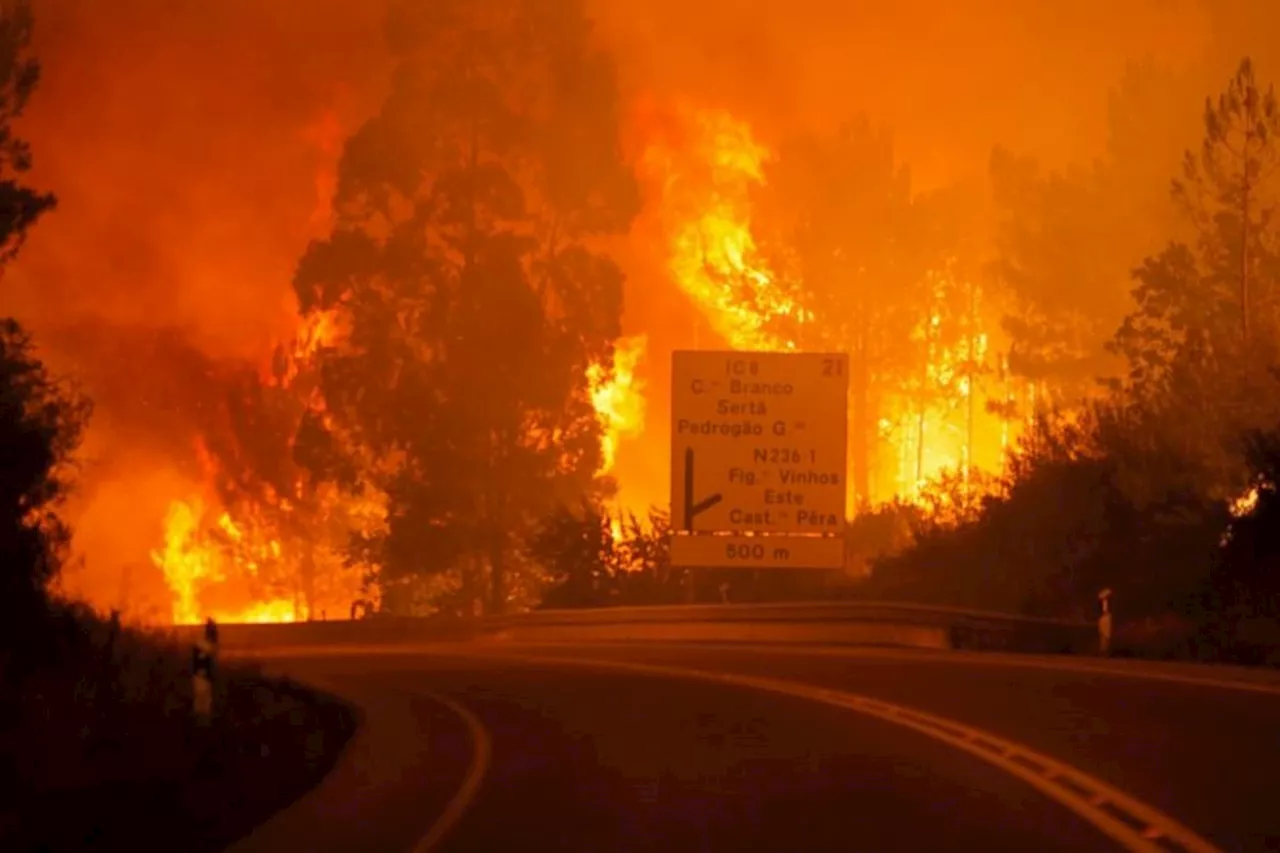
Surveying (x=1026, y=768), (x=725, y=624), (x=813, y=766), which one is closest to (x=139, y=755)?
(x=813, y=766)

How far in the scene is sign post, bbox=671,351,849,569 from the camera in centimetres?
3603

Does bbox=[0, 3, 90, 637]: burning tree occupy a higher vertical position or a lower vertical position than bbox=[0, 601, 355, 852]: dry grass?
higher

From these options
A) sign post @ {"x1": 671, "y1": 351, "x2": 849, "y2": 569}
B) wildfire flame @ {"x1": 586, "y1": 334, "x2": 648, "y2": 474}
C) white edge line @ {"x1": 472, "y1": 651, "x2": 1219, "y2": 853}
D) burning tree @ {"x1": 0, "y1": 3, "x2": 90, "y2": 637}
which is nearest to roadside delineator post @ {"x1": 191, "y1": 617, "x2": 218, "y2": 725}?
burning tree @ {"x1": 0, "y1": 3, "x2": 90, "y2": 637}

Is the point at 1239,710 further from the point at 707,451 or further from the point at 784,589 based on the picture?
the point at 784,589

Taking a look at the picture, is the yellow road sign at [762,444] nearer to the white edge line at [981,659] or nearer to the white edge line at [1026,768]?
the white edge line at [981,659]

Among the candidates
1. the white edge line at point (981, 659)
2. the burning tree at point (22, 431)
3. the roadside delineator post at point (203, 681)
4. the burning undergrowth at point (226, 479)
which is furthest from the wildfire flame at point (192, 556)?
the roadside delineator post at point (203, 681)

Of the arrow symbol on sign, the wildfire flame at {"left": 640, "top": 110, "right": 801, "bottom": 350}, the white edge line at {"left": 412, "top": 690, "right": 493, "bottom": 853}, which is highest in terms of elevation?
the wildfire flame at {"left": 640, "top": 110, "right": 801, "bottom": 350}

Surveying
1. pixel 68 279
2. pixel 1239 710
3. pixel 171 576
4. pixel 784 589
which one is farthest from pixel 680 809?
pixel 68 279

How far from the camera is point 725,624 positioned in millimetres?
37188

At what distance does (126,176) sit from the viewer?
7631cm

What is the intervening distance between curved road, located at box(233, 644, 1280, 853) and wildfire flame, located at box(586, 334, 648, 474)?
3443 centimetres

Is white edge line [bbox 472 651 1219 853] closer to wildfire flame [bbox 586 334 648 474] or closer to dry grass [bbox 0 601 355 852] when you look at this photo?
dry grass [bbox 0 601 355 852]

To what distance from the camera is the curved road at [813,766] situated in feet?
37.8

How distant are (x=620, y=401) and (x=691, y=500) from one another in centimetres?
2737
